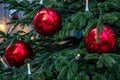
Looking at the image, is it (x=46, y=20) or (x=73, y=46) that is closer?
(x=46, y=20)

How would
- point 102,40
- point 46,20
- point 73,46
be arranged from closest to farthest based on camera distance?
point 102,40 → point 46,20 → point 73,46

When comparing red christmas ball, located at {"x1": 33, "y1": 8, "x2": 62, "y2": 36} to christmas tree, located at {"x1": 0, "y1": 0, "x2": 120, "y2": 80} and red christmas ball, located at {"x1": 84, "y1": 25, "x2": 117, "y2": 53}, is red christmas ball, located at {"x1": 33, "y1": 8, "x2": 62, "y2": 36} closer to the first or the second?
christmas tree, located at {"x1": 0, "y1": 0, "x2": 120, "y2": 80}

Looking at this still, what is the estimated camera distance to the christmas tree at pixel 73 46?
2.13 metres

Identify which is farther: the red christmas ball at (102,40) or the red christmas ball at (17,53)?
the red christmas ball at (17,53)

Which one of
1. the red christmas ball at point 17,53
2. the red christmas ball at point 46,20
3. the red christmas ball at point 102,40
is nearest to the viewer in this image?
the red christmas ball at point 102,40

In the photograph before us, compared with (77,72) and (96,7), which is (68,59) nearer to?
(77,72)

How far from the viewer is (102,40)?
2.11m

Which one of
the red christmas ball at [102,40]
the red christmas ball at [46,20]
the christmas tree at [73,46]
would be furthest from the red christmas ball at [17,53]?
the red christmas ball at [102,40]

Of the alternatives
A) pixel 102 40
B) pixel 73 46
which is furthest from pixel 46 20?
pixel 73 46

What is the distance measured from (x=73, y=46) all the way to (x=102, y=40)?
0.70 meters

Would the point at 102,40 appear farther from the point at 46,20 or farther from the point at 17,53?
the point at 17,53

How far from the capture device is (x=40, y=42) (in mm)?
3020

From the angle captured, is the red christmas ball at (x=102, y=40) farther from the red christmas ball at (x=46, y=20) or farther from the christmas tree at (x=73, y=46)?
A: the red christmas ball at (x=46, y=20)

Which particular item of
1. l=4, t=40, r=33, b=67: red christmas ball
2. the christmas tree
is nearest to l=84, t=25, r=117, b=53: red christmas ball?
the christmas tree
